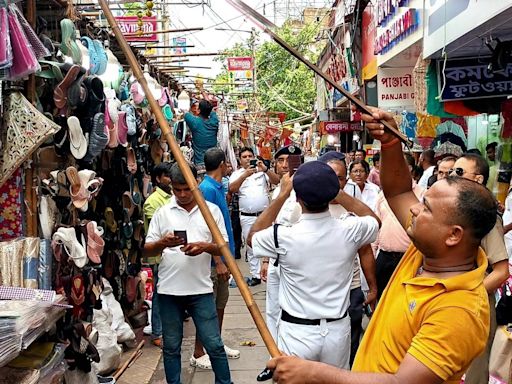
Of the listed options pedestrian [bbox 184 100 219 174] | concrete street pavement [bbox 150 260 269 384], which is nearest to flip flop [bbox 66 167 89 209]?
concrete street pavement [bbox 150 260 269 384]

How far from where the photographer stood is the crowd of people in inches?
78.1

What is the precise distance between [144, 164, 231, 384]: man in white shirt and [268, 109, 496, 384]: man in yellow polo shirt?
2332mm

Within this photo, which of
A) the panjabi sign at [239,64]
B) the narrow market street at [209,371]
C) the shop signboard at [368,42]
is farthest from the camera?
the panjabi sign at [239,64]

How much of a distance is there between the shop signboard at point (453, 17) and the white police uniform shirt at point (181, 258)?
9.87 ft

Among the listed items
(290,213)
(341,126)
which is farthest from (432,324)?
(341,126)

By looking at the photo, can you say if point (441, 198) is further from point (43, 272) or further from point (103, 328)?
point (103, 328)

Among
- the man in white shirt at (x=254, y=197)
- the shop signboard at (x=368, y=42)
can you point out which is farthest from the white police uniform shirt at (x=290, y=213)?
the shop signboard at (x=368, y=42)

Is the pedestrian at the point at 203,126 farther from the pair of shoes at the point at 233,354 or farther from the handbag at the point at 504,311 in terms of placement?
the handbag at the point at 504,311

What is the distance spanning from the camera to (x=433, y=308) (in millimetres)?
1974

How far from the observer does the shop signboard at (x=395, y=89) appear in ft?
36.2

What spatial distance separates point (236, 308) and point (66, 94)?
464 centimetres

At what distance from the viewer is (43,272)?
3.74 m

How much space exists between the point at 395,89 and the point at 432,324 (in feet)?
31.8

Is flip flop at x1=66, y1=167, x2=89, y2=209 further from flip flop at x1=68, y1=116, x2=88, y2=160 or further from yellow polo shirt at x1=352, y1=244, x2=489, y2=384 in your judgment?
yellow polo shirt at x1=352, y1=244, x2=489, y2=384
